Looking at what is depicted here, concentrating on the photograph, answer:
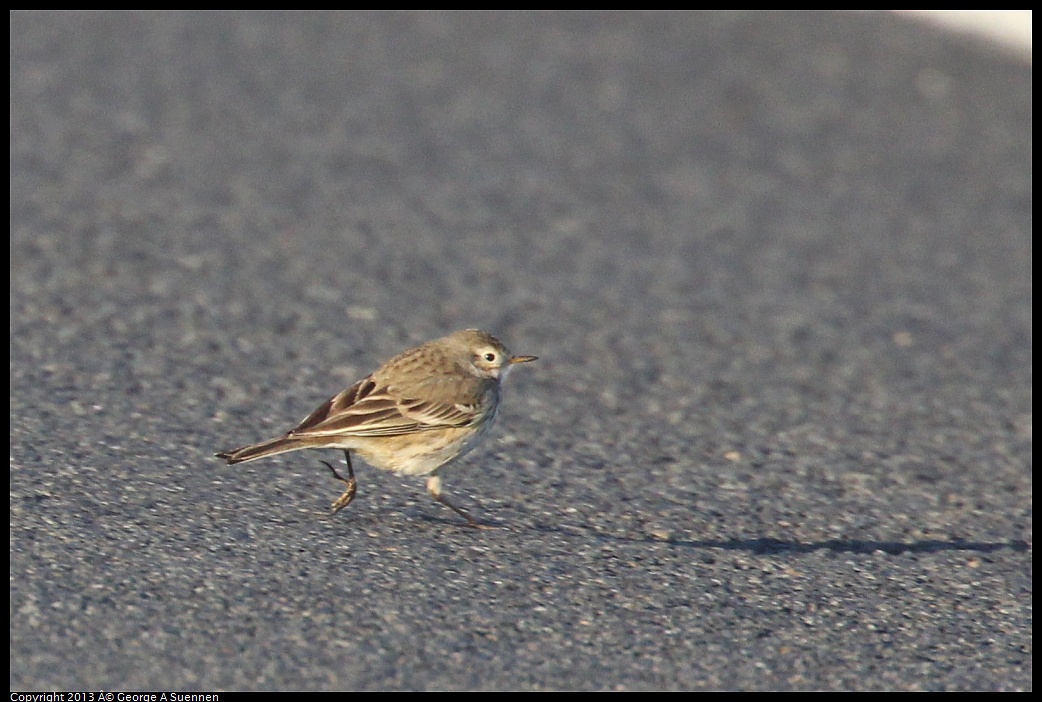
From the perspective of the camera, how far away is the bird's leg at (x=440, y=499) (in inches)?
255

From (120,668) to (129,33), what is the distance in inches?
439

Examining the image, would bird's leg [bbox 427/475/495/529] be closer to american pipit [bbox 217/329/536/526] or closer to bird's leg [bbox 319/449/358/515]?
american pipit [bbox 217/329/536/526]

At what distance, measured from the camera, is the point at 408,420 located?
6.55 metres

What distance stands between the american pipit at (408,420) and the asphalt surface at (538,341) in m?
0.25

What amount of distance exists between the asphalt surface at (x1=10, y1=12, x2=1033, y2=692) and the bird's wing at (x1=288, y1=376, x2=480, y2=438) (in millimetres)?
399

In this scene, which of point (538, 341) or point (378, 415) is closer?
point (378, 415)

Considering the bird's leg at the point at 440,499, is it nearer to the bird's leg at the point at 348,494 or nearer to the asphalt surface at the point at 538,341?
the asphalt surface at the point at 538,341

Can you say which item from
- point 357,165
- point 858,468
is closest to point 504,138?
point 357,165

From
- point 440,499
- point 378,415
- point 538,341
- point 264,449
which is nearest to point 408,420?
point 378,415

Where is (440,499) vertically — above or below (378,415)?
below

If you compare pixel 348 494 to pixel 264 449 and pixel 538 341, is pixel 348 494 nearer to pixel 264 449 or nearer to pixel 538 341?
pixel 264 449

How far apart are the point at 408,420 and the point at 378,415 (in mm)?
133
